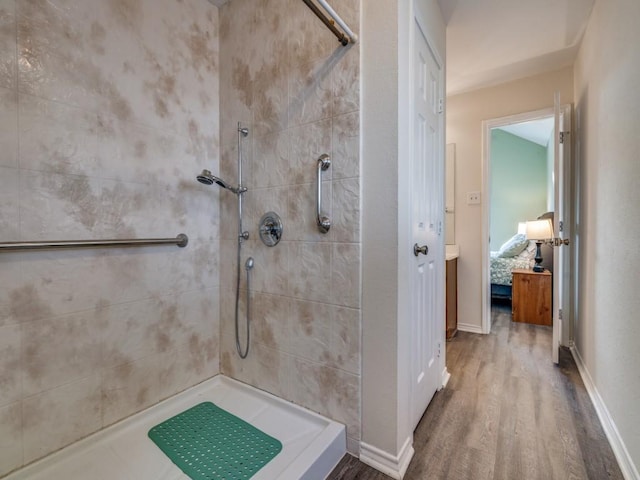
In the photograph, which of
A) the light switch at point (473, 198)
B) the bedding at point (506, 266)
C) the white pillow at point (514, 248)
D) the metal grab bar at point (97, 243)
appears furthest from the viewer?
the white pillow at point (514, 248)

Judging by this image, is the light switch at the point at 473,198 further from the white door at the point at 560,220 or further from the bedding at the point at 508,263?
the bedding at the point at 508,263

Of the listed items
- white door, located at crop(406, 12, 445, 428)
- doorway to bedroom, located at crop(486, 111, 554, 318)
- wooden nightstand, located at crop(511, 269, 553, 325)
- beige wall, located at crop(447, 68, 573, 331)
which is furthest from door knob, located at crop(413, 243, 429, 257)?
doorway to bedroom, located at crop(486, 111, 554, 318)

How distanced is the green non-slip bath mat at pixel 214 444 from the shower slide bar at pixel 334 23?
1.74 m

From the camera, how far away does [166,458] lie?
121 cm

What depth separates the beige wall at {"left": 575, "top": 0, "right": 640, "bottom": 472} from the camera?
1.23 m

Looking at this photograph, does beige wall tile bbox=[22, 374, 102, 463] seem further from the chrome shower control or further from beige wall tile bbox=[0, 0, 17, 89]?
beige wall tile bbox=[0, 0, 17, 89]

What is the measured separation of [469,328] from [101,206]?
315cm

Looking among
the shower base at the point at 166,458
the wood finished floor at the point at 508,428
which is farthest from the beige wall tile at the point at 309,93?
the wood finished floor at the point at 508,428

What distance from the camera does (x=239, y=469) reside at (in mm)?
1146

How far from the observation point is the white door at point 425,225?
1.42 meters

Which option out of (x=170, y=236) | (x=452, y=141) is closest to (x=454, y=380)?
(x=170, y=236)

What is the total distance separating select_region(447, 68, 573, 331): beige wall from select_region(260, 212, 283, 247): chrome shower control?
7.30 ft

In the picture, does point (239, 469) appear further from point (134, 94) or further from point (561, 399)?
point (561, 399)

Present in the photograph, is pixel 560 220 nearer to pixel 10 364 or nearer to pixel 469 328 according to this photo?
pixel 469 328
